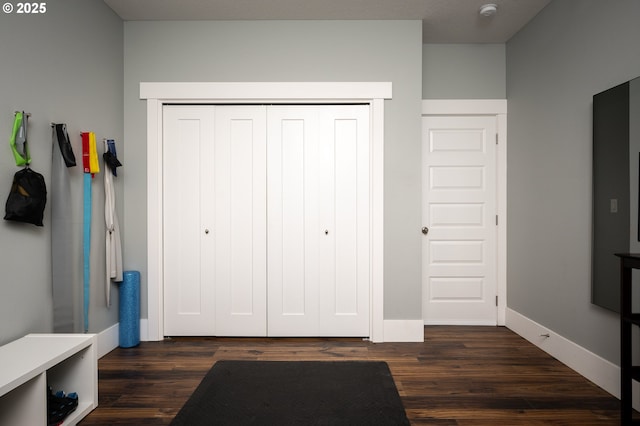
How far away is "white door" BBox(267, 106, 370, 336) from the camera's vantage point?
3234 millimetres

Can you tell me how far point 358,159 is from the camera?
3232 millimetres

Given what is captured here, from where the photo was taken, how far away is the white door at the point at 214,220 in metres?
3.25

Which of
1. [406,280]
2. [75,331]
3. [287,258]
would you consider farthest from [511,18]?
[75,331]

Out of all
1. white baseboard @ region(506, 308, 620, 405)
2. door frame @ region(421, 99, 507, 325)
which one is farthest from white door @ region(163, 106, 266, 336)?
white baseboard @ region(506, 308, 620, 405)

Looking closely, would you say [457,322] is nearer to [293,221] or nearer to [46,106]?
[293,221]

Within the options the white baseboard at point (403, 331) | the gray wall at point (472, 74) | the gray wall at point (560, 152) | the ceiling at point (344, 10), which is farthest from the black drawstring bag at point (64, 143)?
the gray wall at point (560, 152)

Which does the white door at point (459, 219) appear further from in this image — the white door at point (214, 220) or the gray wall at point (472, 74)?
the white door at point (214, 220)

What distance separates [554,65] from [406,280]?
7.24ft

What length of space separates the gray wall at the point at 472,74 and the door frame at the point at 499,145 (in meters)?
0.07

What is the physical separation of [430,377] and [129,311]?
2543mm

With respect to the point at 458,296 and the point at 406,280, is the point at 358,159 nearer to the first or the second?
the point at 406,280

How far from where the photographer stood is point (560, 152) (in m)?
2.83

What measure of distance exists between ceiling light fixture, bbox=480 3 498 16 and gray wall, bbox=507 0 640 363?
1.48ft

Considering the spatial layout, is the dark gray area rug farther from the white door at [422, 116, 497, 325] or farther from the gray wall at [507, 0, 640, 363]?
the gray wall at [507, 0, 640, 363]
